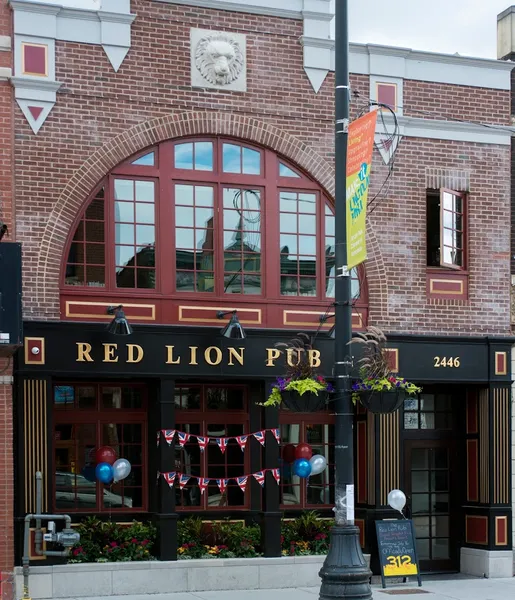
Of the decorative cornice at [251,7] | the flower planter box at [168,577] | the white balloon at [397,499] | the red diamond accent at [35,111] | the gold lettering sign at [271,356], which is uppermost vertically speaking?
the decorative cornice at [251,7]

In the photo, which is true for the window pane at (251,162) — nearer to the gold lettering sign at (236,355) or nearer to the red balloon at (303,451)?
the gold lettering sign at (236,355)

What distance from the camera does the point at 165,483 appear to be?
16203mm

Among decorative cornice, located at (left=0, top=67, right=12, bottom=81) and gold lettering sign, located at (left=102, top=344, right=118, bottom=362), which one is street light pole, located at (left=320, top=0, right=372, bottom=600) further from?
decorative cornice, located at (left=0, top=67, right=12, bottom=81)

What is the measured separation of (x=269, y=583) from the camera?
54.4ft

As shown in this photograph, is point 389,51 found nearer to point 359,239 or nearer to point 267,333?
point 267,333

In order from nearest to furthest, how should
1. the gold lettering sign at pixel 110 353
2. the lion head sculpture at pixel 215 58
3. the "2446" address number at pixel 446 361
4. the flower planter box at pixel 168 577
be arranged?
1. the flower planter box at pixel 168 577
2. the gold lettering sign at pixel 110 353
3. the lion head sculpture at pixel 215 58
4. the "2446" address number at pixel 446 361

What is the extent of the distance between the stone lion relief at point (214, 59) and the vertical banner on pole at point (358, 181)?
472 centimetres

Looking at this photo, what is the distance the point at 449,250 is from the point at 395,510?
4146mm

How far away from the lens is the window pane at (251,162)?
1727 cm

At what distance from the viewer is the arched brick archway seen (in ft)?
52.1

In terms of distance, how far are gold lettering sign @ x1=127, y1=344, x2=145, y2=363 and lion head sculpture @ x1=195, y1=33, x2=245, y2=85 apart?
406 cm

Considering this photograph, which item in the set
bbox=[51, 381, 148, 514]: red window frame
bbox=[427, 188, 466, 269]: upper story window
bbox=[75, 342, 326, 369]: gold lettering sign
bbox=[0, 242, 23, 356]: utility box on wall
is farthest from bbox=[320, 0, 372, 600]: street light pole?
bbox=[427, 188, 466, 269]: upper story window

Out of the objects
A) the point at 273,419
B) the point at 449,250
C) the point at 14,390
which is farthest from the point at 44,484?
the point at 449,250

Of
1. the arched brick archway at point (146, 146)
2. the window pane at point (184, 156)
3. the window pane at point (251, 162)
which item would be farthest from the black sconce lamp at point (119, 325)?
the window pane at point (251, 162)
